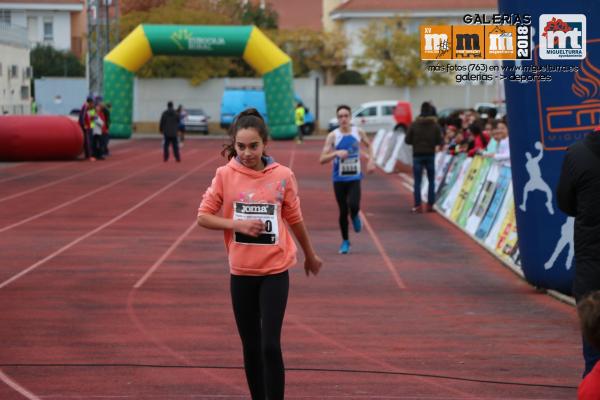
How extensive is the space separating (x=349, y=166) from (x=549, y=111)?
4.35m

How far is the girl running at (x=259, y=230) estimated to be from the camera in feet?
22.0

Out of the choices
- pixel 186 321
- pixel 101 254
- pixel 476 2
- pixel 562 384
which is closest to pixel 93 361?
pixel 186 321

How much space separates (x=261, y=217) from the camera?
264 inches

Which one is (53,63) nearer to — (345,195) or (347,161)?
(345,195)

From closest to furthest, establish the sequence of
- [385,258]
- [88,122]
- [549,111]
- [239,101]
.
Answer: [549,111], [385,258], [88,122], [239,101]

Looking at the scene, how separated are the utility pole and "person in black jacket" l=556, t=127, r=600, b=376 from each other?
1740 inches

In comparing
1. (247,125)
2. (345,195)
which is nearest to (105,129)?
(345,195)

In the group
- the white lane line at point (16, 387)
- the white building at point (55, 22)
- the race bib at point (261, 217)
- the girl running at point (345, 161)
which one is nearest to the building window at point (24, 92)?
the white building at point (55, 22)

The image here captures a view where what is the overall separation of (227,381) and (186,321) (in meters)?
2.49

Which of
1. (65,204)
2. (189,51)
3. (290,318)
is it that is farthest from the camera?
(189,51)

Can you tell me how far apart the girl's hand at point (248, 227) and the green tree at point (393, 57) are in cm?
6359

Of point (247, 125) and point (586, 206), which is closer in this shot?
point (586, 206)

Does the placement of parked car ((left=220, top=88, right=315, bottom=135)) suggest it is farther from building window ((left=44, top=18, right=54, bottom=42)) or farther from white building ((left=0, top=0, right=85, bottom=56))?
building window ((left=44, top=18, right=54, bottom=42))

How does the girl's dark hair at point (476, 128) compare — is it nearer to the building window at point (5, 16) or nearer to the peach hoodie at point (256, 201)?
the peach hoodie at point (256, 201)
